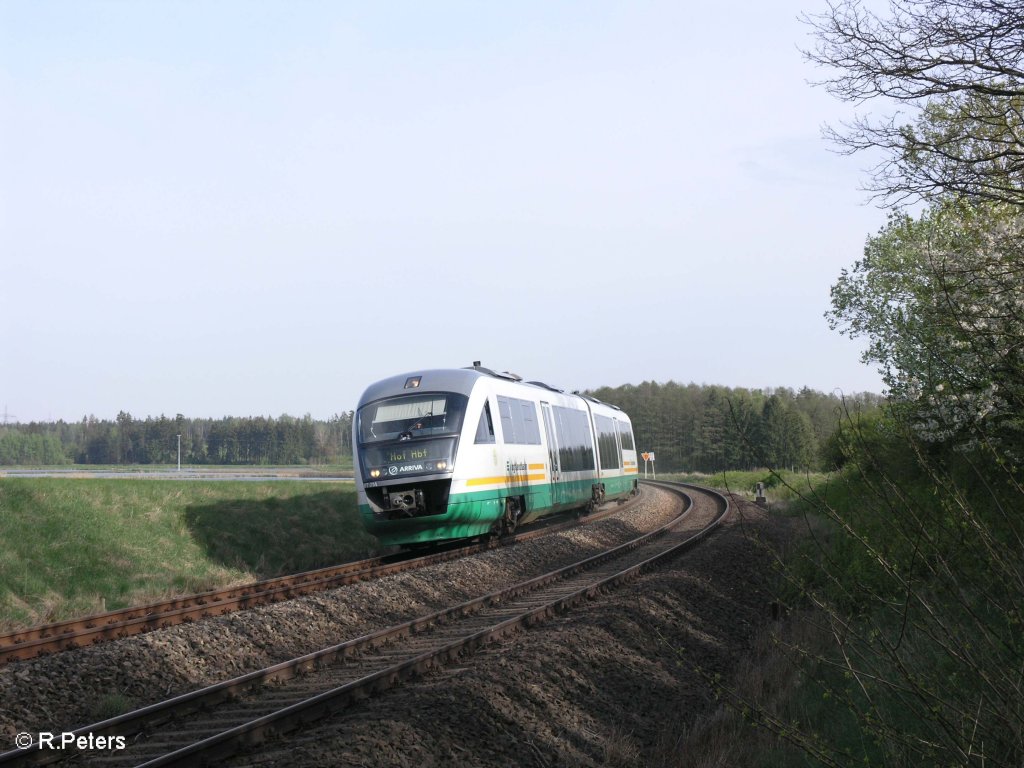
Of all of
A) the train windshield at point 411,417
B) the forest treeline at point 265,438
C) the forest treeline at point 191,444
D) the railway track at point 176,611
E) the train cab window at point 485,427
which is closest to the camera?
the railway track at point 176,611

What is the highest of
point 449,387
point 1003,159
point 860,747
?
point 1003,159

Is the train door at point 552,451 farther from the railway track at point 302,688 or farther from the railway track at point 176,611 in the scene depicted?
the railway track at point 302,688

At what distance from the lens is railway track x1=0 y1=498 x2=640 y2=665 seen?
9562 millimetres

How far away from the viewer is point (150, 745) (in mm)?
6559

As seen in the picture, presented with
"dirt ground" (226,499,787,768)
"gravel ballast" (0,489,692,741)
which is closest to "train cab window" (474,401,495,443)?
"gravel ballast" (0,489,692,741)

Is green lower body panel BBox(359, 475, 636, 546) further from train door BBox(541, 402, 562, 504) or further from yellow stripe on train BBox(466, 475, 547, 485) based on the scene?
train door BBox(541, 402, 562, 504)

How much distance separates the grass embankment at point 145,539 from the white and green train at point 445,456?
9.36 ft

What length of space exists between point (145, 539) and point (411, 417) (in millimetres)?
5283

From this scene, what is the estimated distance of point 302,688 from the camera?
8.18 metres

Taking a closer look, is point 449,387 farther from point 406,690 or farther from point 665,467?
point 665,467

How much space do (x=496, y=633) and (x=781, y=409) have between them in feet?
176

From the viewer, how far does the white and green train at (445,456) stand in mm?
16406

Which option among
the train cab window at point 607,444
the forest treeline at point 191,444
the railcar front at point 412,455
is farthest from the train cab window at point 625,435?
the forest treeline at point 191,444

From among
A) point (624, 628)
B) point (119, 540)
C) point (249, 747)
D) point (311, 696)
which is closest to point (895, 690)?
point (249, 747)
